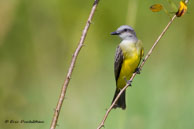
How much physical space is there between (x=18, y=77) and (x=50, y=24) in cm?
59

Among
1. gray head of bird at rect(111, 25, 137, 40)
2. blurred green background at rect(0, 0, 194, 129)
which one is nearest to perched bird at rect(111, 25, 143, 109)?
gray head of bird at rect(111, 25, 137, 40)

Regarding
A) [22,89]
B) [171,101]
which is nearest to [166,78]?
[171,101]

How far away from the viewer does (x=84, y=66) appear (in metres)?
4.30

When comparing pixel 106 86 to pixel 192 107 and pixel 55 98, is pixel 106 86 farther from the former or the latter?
pixel 192 107

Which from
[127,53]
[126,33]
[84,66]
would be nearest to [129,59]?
[127,53]

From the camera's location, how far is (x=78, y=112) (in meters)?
3.65

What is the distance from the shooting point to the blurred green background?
11.5 feet

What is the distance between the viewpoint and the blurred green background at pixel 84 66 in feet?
11.5

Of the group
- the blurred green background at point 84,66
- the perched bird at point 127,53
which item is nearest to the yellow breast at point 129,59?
the perched bird at point 127,53

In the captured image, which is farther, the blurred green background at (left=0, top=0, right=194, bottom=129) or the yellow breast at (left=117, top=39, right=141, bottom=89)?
the blurred green background at (left=0, top=0, right=194, bottom=129)

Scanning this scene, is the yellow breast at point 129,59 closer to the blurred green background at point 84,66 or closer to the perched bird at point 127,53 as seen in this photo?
the perched bird at point 127,53

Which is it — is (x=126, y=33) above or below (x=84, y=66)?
above

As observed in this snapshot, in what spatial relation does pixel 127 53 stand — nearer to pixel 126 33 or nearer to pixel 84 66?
pixel 126 33

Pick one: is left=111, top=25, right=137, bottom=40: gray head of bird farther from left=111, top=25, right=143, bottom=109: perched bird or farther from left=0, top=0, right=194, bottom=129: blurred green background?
left=0, top=0, right=194, bottom=129: blurred green background
